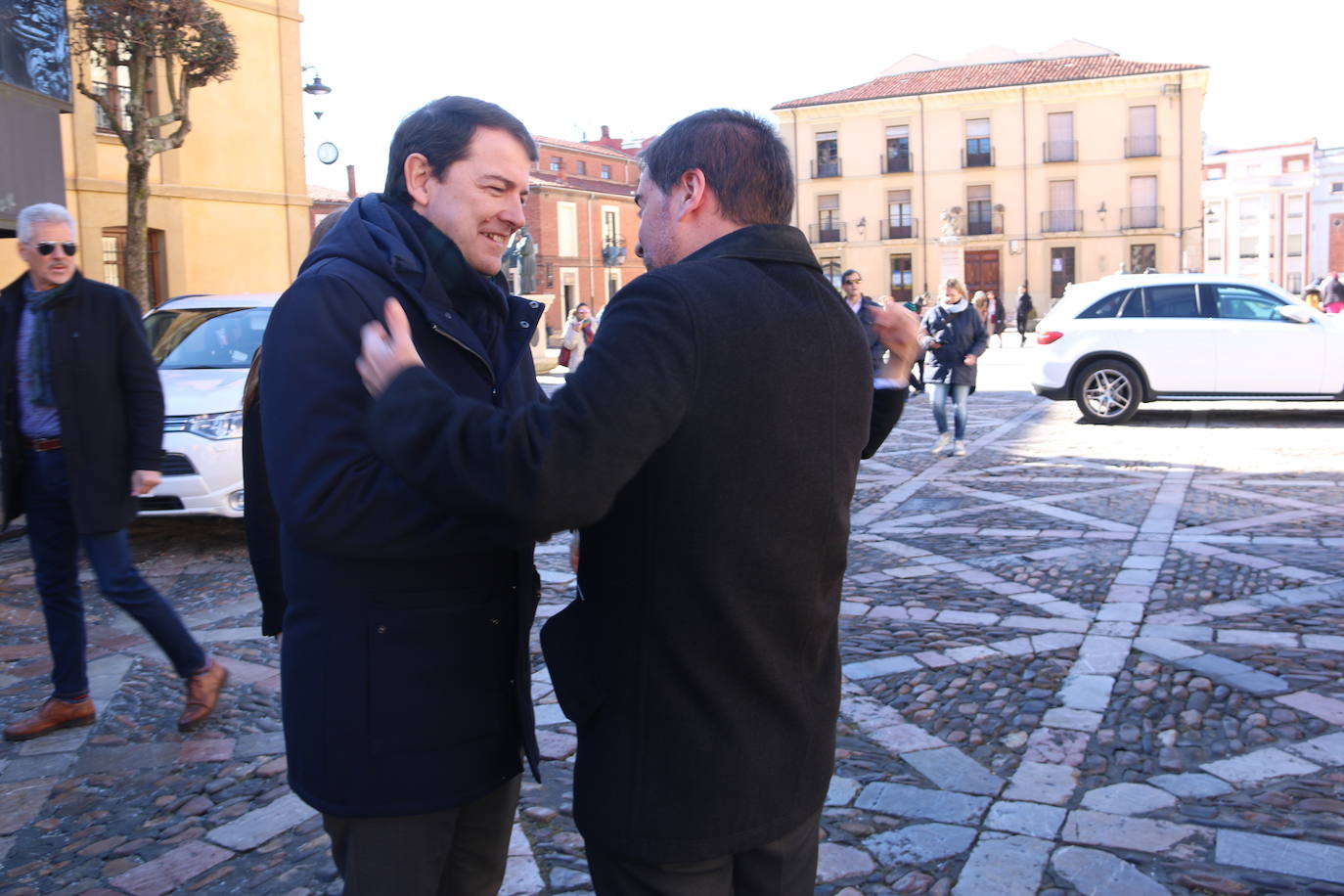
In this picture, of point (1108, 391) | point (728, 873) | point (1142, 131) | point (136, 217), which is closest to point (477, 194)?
point (728, 873)

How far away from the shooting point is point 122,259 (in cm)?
1895

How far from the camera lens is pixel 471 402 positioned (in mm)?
1606

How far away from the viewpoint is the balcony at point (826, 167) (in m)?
57.7

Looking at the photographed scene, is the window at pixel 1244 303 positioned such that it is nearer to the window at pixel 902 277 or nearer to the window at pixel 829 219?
the window at pixel 902 277

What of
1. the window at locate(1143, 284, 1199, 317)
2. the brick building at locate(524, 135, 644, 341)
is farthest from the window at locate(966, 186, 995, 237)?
the window at locate(1143, 284, 1199, 317)

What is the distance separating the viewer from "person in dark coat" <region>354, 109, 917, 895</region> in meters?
1.56

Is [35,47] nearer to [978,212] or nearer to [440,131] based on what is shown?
[440,131]

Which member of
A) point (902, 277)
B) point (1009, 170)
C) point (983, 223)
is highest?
point (1009, 170)

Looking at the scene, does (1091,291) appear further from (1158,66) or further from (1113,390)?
(1158,66)

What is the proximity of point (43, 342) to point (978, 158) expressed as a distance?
55.5 m

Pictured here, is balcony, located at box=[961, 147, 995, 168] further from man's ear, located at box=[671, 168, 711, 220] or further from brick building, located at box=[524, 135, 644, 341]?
man's ear, located at box=[671, 168, 711, 220]

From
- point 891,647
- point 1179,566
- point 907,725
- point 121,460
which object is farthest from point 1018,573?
point 121,460

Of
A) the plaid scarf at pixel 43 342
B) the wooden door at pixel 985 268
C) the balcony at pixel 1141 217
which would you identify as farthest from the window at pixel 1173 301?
the balcony at pixel 1141 217

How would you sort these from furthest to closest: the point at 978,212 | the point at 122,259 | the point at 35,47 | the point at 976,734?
the point at 978,212 < the point at 122,259 < the point at 35,47 < the point at 976,734
